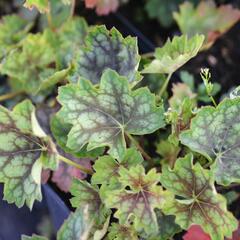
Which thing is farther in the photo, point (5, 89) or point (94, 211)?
point (5, 89)

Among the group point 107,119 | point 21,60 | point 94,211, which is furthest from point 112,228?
point 21,60

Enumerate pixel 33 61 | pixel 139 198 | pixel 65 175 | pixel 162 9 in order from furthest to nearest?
pixel 162 9 < pixel 33 61 < pixel 65 175 < pixel 139 198

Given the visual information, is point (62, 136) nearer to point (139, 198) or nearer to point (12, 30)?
point (139, 198)

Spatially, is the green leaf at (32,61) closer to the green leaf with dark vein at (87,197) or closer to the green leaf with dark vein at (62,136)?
the green leaf with dark vein at (62,136)

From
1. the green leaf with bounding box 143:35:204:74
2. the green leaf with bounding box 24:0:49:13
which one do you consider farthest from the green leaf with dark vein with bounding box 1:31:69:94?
the green leaf with bounding box 143:35:204:74

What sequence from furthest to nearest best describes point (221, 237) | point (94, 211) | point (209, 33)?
point (209, 33), point (94, 211), point (221, 237)

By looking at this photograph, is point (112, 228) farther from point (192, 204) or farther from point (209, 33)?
point (209, 33)

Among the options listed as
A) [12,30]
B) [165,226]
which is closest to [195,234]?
[165,226]
